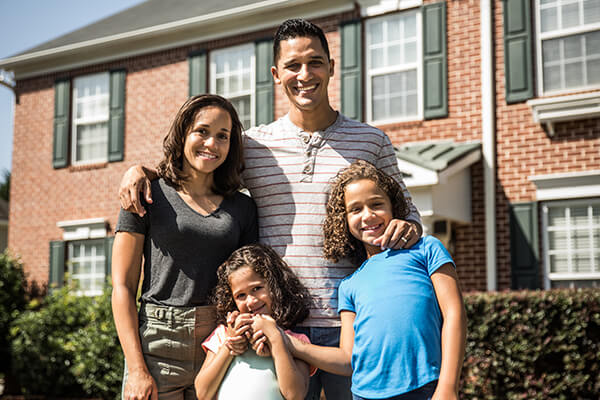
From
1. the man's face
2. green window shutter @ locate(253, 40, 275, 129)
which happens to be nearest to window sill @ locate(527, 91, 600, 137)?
green window shutter @ locate(253, 40, 275, 129)

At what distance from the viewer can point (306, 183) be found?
286 cm

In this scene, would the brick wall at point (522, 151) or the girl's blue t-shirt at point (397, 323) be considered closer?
the girl's blue t-shirt at point (397, 323)

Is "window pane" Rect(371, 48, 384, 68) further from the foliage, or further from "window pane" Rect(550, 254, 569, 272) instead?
the foliage

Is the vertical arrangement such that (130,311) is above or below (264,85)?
below

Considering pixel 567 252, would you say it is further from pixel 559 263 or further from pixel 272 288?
pixel 272 288

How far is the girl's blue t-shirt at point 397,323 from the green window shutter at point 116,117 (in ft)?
33.1

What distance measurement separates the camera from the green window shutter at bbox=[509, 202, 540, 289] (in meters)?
8.33

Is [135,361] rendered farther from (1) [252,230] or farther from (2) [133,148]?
(2) [133,148]

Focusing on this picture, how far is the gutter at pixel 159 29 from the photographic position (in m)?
10.4

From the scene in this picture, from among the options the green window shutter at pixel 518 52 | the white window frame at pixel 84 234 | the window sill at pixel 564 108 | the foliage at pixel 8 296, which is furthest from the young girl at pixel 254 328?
the white window frame at pixel 84 234

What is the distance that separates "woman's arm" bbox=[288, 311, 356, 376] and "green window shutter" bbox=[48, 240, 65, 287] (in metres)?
10.6

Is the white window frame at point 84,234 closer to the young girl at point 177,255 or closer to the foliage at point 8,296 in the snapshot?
the foliage at point 8,296

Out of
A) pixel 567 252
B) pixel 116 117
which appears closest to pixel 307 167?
pixel 567 252

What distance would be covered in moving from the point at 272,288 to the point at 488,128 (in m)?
6.80
